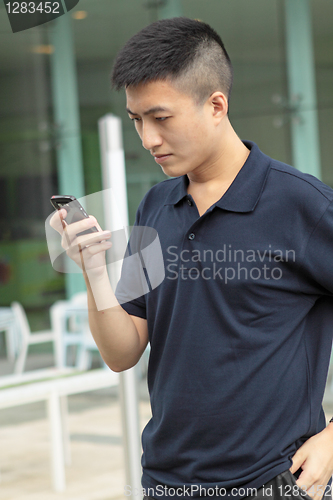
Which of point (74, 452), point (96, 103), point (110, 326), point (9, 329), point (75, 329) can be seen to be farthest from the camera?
point (9, 329)

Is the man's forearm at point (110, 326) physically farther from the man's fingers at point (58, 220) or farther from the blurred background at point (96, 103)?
the blurred background at point (96, 103)

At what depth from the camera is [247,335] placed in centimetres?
117

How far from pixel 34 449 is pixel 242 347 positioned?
3290 mm

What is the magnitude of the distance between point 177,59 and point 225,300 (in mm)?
432

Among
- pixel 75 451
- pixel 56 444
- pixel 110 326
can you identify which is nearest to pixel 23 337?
pixel 75 451

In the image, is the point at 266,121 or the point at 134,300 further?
the point at 266,121

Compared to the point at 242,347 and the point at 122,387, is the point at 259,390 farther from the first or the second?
the point at 122,387

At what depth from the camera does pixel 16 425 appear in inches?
187

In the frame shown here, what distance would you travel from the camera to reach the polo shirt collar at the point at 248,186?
47.8 inches

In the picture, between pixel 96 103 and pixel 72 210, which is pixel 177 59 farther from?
pixel 96 103

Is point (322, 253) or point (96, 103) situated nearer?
point (322, 253)

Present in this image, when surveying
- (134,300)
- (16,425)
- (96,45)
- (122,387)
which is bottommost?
(16,425)

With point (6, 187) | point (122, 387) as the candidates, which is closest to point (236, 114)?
point (6, 187)

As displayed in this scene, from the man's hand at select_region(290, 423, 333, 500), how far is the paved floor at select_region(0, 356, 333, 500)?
2226mm
